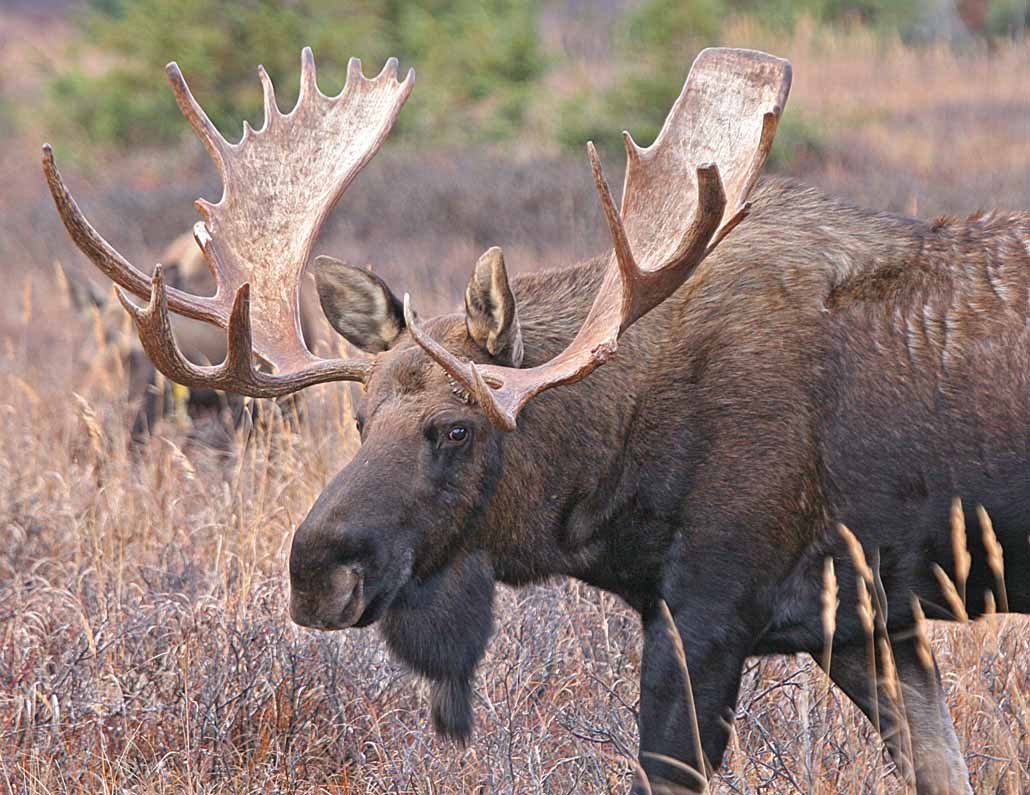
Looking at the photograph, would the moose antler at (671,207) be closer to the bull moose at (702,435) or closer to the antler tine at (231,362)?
the bull moose at (702,435)

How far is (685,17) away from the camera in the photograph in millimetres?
14977

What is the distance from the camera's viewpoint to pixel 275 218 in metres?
4.10

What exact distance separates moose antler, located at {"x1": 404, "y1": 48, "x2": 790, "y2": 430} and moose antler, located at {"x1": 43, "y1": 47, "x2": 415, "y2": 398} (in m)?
0.45

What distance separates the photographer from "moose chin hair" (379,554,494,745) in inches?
136

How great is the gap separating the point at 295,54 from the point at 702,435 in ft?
42.8

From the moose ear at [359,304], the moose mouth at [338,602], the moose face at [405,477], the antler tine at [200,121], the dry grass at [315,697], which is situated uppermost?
the antler tine at [200,121]

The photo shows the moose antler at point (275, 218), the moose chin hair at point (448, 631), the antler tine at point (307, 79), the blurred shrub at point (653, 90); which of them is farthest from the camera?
the blurred shrub at point (653, 90)

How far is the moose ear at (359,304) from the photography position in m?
A: 3.69

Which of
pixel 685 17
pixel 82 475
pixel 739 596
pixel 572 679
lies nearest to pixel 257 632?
pixel 572 679


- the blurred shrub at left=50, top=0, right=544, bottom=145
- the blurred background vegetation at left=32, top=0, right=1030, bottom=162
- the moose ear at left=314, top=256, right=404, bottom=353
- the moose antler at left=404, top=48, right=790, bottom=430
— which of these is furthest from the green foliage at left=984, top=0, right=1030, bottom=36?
the moose ear at left=314, top=256, right=404, bottom=353

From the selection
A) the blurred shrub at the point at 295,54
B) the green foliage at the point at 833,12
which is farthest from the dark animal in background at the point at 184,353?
the green foliage at the point at 833,12

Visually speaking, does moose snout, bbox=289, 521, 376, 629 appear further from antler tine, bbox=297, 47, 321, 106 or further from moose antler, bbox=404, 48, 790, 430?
antler tine, bbox=297, 47, 321, 106

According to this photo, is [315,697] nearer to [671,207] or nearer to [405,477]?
[405,477]

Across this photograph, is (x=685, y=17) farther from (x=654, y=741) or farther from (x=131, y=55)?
(x=654, y=741)
